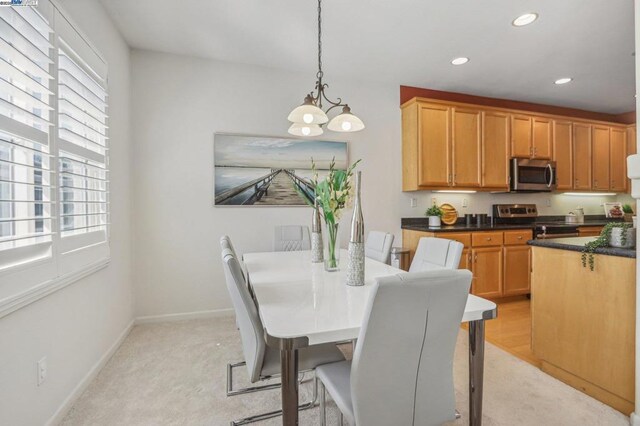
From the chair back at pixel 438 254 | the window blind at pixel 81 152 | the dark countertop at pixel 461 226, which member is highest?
the window blind at pixel 81 152

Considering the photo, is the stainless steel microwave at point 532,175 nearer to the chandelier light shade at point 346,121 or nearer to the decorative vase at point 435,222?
the decorative vase at point 435,222

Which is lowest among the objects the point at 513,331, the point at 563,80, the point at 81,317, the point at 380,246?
the point at 513,331

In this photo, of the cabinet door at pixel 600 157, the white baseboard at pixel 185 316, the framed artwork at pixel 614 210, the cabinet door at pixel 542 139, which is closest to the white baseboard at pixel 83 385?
the white baseboard at pixel 185 316

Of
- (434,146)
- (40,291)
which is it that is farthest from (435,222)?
(40,291)

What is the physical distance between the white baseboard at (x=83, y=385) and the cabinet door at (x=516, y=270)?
13.2 feet

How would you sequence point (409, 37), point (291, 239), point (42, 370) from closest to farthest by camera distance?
point (42, 370), point (409, 37), point (291, 239)

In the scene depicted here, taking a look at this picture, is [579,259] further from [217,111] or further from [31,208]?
[217,111]

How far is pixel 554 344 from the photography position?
6.84 feet

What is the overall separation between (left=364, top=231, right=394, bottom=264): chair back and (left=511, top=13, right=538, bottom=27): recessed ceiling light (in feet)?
6.69

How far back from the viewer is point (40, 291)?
153cm

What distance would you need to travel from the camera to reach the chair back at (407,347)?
934 mm

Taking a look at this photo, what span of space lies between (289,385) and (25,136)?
1634mm

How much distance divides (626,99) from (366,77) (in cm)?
377

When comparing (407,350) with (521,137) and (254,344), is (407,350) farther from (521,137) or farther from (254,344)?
(521,137)
